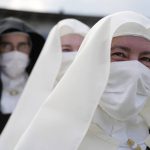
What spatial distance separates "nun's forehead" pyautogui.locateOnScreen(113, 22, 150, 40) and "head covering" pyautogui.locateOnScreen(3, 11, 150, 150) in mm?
214

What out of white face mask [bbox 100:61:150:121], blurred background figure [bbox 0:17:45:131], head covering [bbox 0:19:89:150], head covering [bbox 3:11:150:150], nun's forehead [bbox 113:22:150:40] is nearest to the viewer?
head covering [bbox 3:11:150:150]

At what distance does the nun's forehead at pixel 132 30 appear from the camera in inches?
118

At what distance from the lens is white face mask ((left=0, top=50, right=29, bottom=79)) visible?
17.9 ft

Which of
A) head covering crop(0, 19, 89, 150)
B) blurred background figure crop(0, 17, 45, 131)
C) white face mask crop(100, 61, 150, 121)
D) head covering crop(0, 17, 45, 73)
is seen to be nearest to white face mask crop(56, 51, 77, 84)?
head covering crop(0, 19, 89, 150)

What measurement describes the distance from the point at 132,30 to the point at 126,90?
40 centimetres

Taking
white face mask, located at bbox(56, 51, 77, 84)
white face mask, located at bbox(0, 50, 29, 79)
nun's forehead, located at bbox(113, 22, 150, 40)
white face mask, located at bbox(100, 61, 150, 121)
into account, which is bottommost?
white face mask, located at bbox(0, 50, 29, 79)

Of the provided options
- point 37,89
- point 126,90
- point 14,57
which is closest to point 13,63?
point 14,57

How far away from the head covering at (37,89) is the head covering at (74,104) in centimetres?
89

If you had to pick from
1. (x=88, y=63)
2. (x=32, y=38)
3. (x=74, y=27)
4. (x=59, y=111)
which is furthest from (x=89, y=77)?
(x=32, y=38)

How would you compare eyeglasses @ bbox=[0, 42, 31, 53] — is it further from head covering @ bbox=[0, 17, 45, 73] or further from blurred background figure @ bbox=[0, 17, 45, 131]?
head covering @ bbox=[0, 17, 45, 73]

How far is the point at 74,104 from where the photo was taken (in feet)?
8.93

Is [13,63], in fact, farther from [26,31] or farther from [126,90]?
[126,90]

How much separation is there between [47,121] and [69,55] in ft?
5.83

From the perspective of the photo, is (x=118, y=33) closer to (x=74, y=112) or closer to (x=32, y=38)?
(x=74, y=112)
